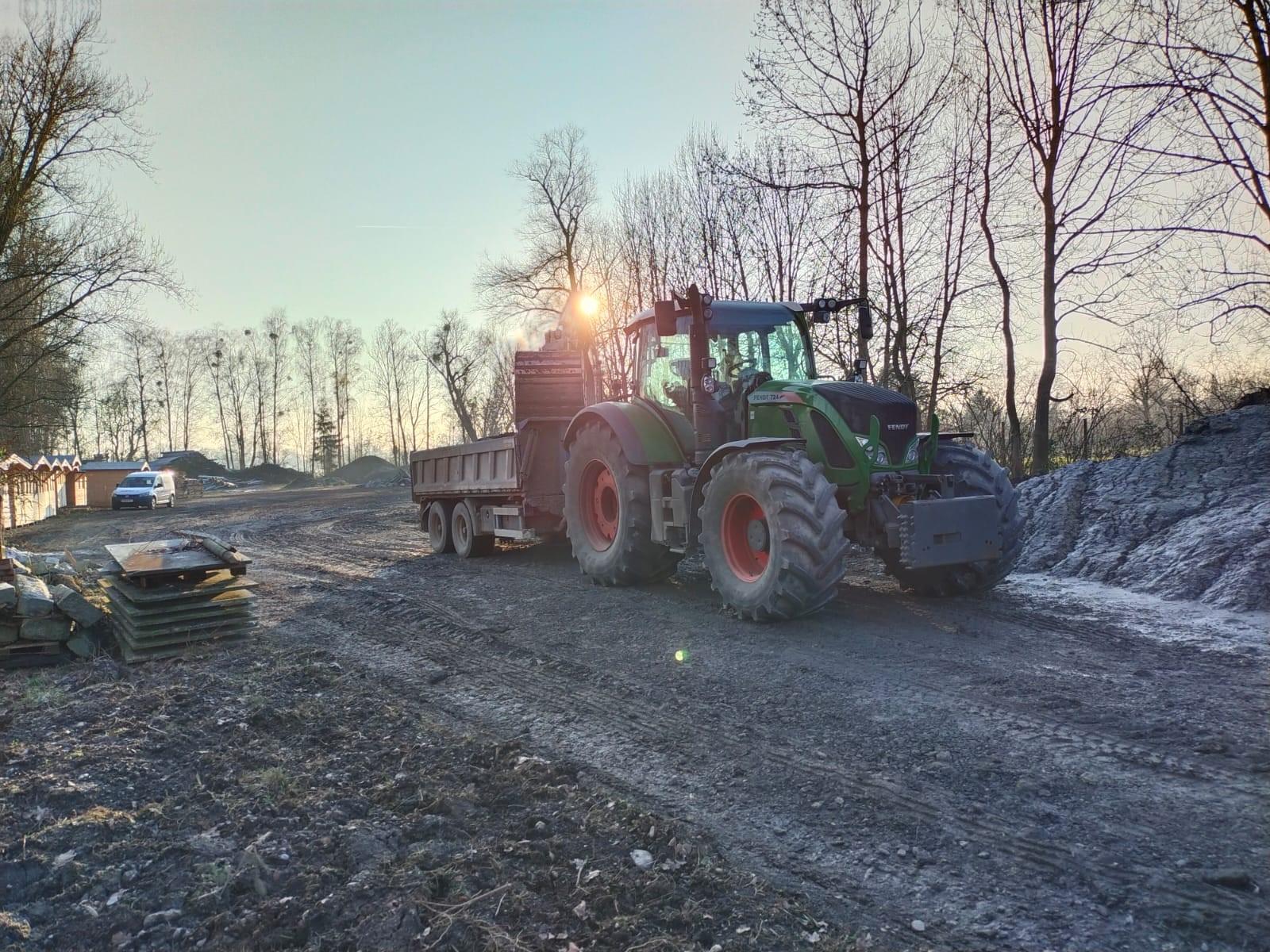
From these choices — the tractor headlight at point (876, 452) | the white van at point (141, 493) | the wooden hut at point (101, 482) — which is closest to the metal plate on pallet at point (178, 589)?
the tractor headlight at point (876, 452)

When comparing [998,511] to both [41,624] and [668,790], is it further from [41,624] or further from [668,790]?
[41,624]

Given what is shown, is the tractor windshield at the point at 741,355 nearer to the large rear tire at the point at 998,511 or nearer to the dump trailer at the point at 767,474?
the dump trailer at the point at 767,474

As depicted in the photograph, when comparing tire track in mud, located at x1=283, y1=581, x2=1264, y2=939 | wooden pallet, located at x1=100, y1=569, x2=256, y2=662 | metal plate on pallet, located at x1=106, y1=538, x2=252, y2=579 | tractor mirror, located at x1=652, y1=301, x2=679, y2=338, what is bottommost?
tire track in mud, located at x1=283, y1=581, x2=1264, y2=939

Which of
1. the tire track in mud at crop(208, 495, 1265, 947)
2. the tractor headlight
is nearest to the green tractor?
the tractor headlight

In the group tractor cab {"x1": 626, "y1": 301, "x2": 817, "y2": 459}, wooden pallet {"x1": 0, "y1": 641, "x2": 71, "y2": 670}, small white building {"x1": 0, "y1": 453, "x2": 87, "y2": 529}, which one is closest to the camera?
wooden pallet {"x1": 0, "y1": 641, "x2": 71, "y2": 670}

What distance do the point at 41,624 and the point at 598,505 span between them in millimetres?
5332

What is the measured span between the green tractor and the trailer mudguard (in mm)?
14

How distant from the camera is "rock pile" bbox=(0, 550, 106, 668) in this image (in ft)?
20.4

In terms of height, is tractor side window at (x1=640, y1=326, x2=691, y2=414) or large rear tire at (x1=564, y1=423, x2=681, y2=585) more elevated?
tractor side window at (x1=640, y1=326, x2=691, y2=414)

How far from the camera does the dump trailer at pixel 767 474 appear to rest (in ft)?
21.2

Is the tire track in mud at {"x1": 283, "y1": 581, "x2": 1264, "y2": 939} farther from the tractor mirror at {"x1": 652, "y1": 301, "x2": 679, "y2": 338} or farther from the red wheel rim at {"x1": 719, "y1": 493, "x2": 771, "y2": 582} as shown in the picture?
the tractor mirror at {"x1": 652, "y1": 301, "x2": 679, "y2": 338}

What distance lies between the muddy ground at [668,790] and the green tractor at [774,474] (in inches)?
23.8

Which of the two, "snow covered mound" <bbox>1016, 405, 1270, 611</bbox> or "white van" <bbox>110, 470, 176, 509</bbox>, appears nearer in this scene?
"snow covered mound" <bbox>1016, 405, 1270, 611</bbox>

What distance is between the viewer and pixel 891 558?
773cm
